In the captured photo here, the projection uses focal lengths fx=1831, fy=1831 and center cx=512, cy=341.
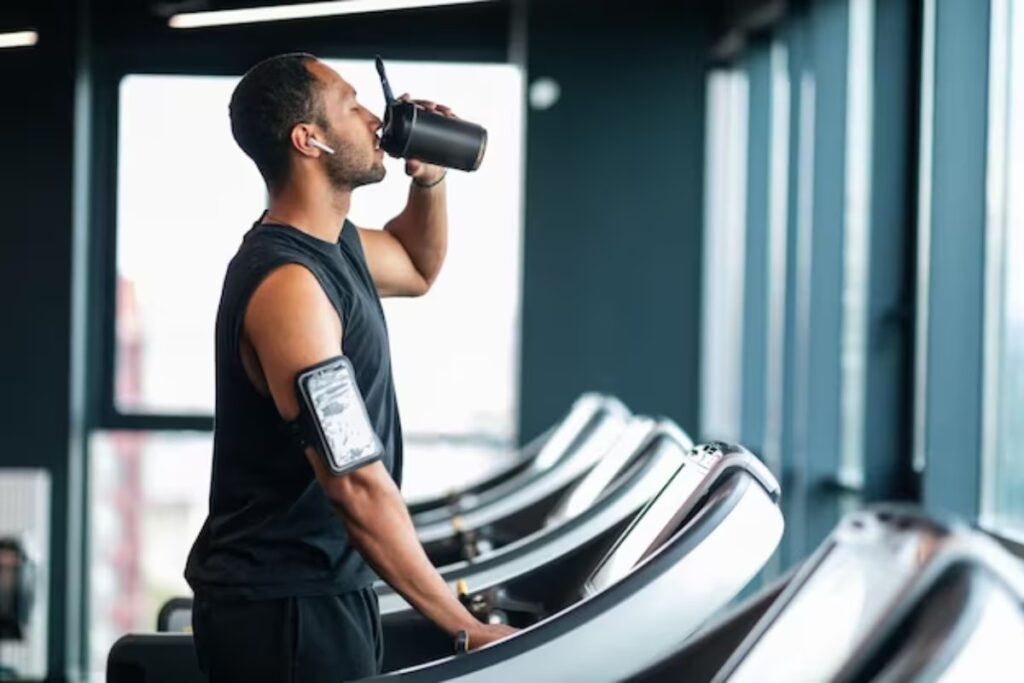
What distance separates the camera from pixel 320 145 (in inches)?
82.6

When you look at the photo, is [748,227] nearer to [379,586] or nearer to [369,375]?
[379,586]

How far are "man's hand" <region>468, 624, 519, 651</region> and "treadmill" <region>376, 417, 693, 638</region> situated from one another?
473 mm

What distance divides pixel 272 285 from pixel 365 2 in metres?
0.84

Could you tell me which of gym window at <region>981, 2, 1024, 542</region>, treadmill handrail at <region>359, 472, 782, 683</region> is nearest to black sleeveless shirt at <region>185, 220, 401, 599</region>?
treadmill handrail at <region>359, 472, 782, 683</region>

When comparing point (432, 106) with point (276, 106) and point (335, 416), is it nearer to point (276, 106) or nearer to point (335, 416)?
point (276, 106)

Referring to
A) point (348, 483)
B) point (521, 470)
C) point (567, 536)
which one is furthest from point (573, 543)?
point (521, 470)

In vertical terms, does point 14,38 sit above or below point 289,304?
above

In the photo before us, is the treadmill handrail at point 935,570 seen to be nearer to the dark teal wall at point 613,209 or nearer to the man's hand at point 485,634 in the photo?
the man's hand at point 485,634

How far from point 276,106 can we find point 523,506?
1.47m

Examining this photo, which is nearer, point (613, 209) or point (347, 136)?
point (347, 136)

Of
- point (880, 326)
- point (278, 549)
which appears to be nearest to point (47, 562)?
point (880, 326)

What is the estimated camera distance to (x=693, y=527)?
1.72 meters

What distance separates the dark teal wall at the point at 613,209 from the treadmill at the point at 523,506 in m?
2.64

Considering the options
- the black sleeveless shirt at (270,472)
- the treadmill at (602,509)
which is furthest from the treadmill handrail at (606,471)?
the black sleeveless shirt at (270,472)
